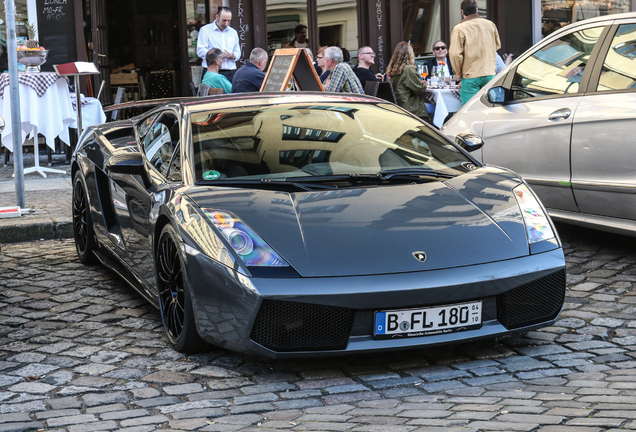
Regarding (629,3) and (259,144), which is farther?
(629,3)

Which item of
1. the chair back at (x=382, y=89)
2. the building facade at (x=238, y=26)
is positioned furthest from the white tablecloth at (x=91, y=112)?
the chair back at (x=382, y=89)

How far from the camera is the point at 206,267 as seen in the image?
367cm

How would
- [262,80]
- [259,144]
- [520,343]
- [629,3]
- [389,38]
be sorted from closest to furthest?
[520,343]
[259,144]
[262,80]
[389,38]
[629,3]

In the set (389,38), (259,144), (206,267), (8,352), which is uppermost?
(389,38)

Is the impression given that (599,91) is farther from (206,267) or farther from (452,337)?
(206,267)

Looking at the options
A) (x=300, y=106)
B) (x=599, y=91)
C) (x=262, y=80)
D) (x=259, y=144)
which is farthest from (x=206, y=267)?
(x=262, y=80)

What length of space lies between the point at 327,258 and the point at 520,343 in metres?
1.10

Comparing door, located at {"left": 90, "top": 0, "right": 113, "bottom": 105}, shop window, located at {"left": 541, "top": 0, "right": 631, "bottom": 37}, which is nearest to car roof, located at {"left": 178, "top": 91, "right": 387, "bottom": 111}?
door, located at {"left": 90, "top": 0, "right": 113, "bottom": 105}

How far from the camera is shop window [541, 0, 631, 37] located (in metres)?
17.7

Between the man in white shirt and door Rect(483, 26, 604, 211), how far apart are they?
733 cm

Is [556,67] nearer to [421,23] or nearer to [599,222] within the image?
[599,222]

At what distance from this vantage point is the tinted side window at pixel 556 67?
5988 mm

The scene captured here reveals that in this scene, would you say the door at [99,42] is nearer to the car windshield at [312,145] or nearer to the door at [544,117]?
the door at [544,117]

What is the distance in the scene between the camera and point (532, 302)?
3803mm
